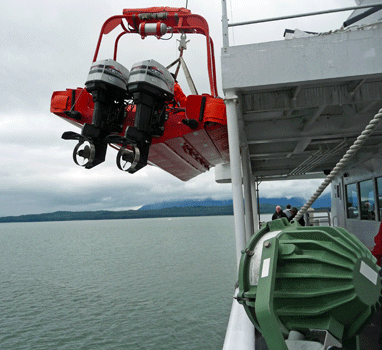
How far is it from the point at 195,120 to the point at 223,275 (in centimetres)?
1342

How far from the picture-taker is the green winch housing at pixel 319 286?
4.51 ft

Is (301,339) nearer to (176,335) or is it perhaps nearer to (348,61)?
(348,61)

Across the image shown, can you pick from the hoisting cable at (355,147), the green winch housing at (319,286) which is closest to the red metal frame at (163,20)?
the hoisting cable at (355,147)

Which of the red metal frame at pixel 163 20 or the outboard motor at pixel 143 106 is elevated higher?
the red metal frame at pixel 163 20

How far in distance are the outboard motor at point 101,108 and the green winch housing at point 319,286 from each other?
3.64 m

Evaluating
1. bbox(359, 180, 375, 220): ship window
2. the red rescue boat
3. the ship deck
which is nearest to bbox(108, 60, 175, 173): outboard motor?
the red rescue boat

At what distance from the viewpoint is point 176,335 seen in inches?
341

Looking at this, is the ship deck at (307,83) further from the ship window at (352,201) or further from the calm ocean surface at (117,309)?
the calm ocean surface at (117,309)

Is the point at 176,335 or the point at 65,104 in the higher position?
the point at 65,104

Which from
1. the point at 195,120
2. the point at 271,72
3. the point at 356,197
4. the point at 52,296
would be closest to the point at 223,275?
the point at 52,296

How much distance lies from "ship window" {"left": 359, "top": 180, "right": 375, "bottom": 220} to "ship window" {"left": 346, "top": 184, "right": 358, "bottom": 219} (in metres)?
0.43

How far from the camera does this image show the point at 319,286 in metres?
1.39

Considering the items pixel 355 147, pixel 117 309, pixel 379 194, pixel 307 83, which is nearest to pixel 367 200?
pixel 379 194

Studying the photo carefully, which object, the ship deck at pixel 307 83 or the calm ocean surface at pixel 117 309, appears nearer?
the ship deck at pixel 307 83
